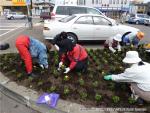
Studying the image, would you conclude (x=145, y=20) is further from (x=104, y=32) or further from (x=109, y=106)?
(x=109, y=106)

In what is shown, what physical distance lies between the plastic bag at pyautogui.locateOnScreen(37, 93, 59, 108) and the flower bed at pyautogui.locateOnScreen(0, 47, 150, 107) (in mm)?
155

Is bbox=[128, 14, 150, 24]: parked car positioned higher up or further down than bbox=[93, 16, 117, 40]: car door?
further down

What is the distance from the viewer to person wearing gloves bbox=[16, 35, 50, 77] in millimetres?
5125

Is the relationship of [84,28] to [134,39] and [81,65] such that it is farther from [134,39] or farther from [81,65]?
[81,65]

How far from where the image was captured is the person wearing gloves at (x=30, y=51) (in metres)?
5.12

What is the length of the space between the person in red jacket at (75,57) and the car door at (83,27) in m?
4.55

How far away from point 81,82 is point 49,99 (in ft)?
2.88

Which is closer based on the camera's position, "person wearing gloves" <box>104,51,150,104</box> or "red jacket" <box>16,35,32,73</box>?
"person wearing gloves" <box>104,51,150,104</box>

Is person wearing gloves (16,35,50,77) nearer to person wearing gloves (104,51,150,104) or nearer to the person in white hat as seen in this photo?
person wearing gloves (104,51,150,104)

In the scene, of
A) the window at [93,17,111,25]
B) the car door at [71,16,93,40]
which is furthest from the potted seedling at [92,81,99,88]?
the window at [93,17,111,25]

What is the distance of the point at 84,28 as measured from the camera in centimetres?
998

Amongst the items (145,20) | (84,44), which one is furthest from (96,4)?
(84,44)

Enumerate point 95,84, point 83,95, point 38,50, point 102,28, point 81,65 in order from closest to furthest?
1. point 83,95
2. point 95,84
3. point 81,65
4. point 38,50
5. point 102,28

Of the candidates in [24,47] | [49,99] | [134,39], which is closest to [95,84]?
[49,99]
